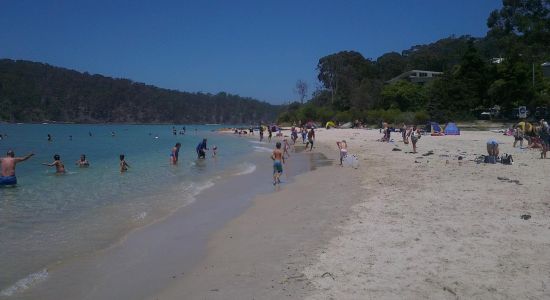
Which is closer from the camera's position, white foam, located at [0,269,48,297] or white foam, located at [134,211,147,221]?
white foam, located at [0,269,48,297]

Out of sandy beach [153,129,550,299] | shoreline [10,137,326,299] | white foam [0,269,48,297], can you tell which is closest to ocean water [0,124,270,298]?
white foam [0,269,48,297]

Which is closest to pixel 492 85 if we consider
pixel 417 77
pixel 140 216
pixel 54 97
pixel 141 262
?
pixel 417 77

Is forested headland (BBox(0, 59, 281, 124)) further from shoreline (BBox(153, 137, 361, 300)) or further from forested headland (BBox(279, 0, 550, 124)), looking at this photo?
shoreline (BBox(153, 137, 361, 300))

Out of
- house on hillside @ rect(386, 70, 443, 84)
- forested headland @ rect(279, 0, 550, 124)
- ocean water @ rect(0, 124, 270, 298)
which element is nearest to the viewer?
ocean water @ rect(0, 124, 270, 298)

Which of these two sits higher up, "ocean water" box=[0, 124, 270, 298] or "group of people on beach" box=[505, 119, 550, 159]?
"group of people on beach" box=[505, 119, 550, 159]

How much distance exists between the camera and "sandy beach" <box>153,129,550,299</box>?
467 centimetres

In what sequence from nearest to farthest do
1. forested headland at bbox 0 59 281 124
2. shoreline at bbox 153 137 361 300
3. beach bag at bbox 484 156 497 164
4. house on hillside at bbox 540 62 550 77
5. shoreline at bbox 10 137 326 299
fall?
shoreline at bbox 153 137 361 300 → shoreline at bbox 10 137 326 299 → beach bag at bbox 484 156 497 164 → house on hillside at bbox 540 62 550 77 → forested headland at bbox 0 59 281 124

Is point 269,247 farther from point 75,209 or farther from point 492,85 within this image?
point 492,85

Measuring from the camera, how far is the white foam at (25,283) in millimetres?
5223

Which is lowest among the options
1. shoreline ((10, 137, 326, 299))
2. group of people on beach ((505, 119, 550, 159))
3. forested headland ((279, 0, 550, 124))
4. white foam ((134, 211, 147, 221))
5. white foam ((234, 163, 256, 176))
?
white foam ((234, 163, 256, 176))

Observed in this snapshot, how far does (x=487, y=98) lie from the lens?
154ft

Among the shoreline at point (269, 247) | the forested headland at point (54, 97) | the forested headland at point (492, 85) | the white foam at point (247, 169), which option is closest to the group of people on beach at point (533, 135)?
the shoreline at point (269, 247)

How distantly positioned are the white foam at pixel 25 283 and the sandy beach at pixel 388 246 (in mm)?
1818

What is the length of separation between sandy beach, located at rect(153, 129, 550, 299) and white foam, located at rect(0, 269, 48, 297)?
5.97ft
